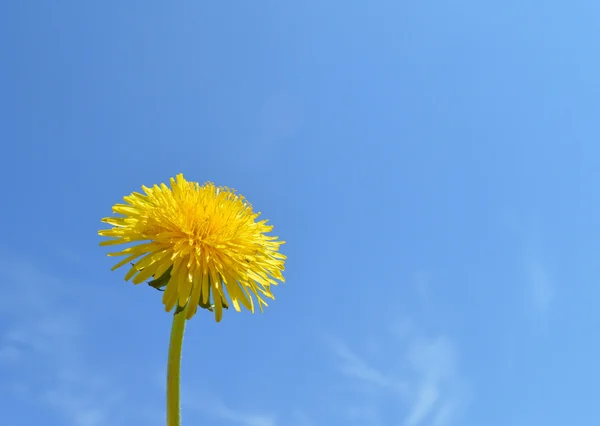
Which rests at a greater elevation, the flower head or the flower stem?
the flower head

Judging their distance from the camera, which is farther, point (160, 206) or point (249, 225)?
point (249, 225)

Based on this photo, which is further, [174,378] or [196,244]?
[196,244]

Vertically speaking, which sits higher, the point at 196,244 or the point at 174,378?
the point at 196,244

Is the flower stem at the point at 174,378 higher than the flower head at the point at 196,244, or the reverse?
the flower head at the point at 196,244

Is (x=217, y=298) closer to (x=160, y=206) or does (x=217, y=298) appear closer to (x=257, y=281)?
(x=257, y=281)

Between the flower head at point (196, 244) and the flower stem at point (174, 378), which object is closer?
the flower stem at point (174, 378)

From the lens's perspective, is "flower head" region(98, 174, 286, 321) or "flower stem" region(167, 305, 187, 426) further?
"flower head" region(98, 174, 286, 321)

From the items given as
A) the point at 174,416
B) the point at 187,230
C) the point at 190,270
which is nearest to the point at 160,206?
the point at 187,230

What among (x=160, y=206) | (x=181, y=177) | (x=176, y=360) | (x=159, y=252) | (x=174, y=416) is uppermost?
(x=181, y=177)
